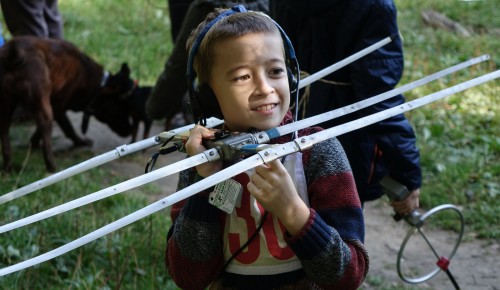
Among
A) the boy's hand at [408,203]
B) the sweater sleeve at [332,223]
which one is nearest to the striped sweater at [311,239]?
the sweater sleeve at [332,223]

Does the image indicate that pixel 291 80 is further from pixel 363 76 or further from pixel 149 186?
pixel 149 186

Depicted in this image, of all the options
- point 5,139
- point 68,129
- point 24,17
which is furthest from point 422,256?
point 24,17

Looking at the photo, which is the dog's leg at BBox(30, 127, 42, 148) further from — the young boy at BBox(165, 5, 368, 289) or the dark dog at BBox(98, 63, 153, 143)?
the young boy at BBox(165, 5, 368, 289)

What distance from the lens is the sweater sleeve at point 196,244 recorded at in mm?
2029

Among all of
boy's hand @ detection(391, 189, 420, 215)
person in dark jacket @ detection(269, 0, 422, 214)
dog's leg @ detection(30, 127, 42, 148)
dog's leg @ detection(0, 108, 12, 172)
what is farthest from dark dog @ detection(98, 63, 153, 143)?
boy's hand @ detection(391, 189, 420, 215)

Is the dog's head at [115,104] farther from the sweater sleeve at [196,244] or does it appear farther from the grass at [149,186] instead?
the sweater sleeve at [196,244]

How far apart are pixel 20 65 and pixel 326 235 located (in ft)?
16.2

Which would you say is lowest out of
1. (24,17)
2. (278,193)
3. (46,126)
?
(46,126)

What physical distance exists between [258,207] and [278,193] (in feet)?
0.83

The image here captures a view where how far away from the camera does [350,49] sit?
3.29 meters

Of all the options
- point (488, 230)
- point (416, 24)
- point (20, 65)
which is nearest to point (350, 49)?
point (488, 230)

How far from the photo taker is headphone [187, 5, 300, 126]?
202 centimetres

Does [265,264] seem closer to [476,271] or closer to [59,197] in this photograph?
[476,271]

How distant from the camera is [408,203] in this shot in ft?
11.3
